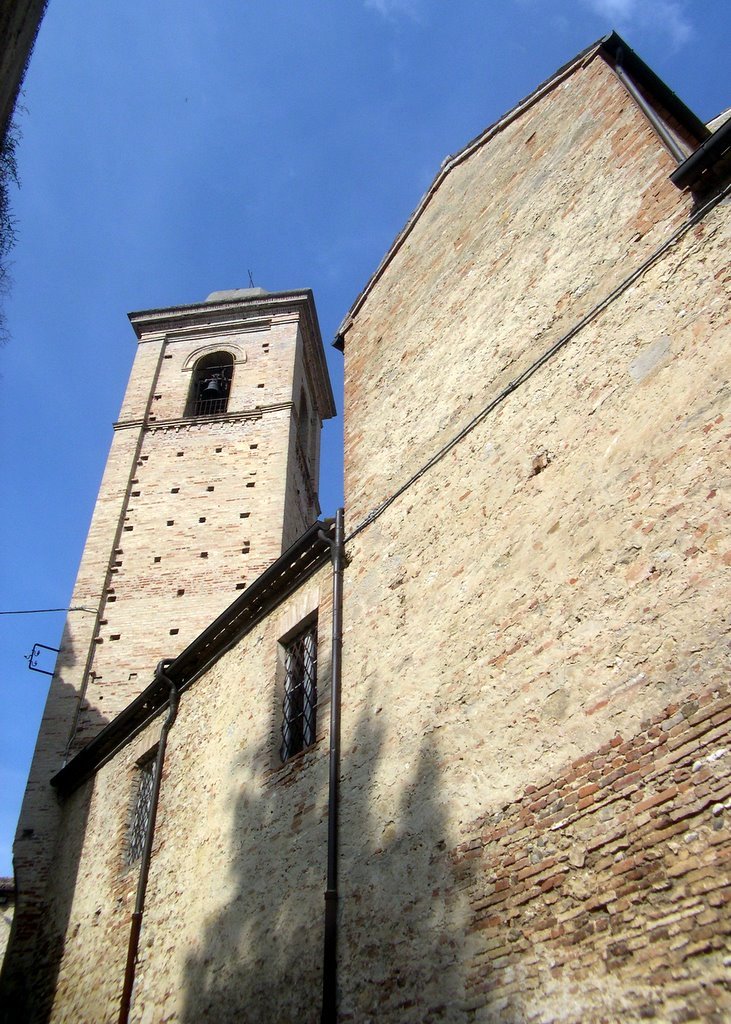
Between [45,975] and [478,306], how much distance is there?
866 centimetres

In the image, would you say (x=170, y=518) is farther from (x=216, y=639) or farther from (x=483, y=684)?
(x=483, y=684)

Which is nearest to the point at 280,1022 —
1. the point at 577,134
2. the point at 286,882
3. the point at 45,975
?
the point at 286,882

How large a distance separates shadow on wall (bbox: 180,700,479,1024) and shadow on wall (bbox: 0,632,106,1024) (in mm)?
Result: 3751

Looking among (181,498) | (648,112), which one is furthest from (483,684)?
(181,498)

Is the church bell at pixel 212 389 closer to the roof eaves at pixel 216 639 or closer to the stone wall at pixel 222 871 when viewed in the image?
the roof eaves at pixel 216 639

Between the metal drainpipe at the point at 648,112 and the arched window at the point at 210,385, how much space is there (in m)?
11.2

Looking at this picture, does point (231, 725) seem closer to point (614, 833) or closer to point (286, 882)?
point (286, 882)

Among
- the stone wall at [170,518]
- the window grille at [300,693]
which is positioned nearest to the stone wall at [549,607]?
the window grille at [300,693]

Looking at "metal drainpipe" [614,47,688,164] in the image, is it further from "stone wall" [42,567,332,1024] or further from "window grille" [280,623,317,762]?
"window grille" [280,623,317,762]

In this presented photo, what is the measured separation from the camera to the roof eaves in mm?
8227

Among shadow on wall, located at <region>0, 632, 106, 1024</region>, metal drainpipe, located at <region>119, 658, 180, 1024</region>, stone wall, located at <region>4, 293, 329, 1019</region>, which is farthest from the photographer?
stone wall, located at <region>4, 293, 329, 1019</region>

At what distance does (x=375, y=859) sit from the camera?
223 inches

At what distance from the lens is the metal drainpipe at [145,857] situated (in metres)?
7.68

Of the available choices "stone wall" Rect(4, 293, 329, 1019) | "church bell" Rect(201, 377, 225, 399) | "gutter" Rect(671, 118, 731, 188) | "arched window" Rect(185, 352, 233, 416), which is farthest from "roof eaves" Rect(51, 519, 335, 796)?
"church bell" Rect(201, 377, 225, 399)
